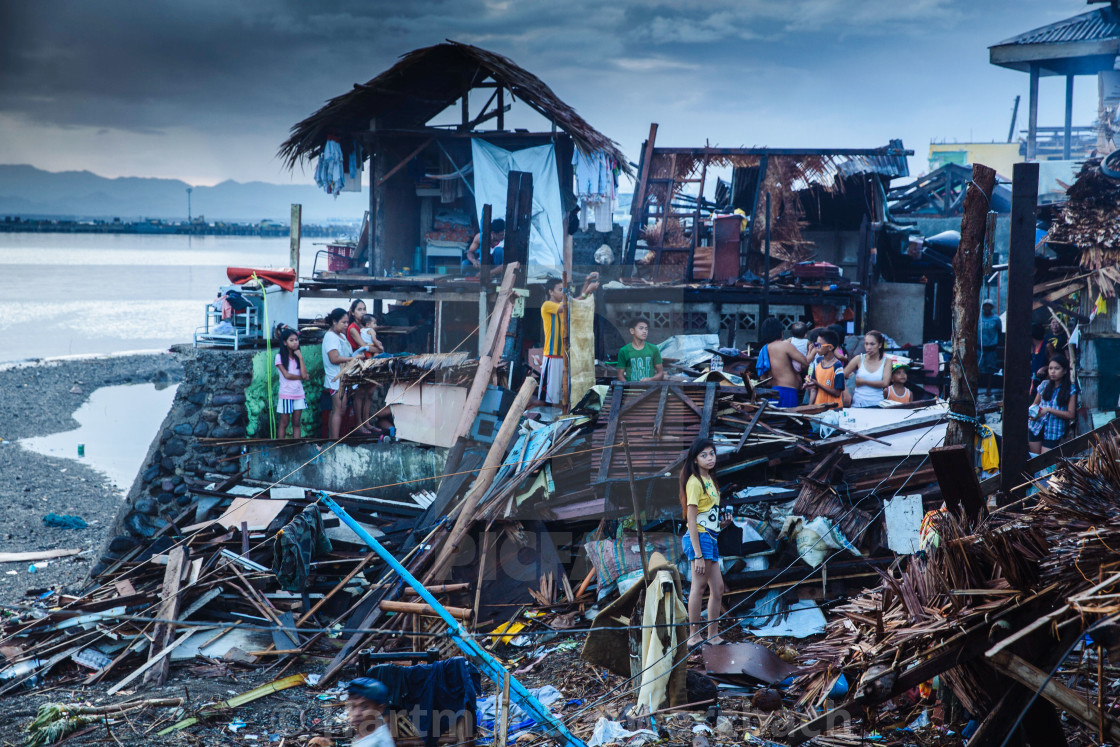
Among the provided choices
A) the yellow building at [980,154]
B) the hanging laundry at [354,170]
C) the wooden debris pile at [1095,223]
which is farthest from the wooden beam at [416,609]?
the yellow building at [980,154]

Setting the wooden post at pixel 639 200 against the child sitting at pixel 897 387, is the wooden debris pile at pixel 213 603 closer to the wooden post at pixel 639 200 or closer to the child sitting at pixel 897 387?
the child sitting at pixel 897 387

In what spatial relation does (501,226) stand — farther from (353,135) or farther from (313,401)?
(313,401)

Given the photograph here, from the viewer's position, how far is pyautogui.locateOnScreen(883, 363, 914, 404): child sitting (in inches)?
369

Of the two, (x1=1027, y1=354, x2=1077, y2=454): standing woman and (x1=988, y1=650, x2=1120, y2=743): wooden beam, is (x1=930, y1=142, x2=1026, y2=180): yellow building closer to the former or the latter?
(x1=1027, y1=354, x2=1077, y2=454): standing woman

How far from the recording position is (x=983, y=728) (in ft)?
Answer: 12.5

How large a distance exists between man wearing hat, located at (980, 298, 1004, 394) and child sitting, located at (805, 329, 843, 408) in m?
3.54

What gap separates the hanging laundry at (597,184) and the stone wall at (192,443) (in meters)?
7.43

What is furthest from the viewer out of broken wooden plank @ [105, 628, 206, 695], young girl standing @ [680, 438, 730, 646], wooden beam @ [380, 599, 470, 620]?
broken wooden plank @ [105, 628, 206, 695]

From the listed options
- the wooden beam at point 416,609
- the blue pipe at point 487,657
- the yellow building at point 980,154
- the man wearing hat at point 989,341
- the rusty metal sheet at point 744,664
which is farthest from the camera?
the yellow building at point 980,154

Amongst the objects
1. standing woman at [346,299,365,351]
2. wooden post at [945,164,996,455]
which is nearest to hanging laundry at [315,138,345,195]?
standing woman at [346,299,365,351]

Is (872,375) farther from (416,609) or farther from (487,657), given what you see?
(487,657)

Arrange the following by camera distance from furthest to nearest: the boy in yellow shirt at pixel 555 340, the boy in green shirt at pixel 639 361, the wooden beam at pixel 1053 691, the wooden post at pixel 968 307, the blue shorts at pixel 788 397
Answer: the boy in green shirt at pixel 639 361 → the boy in yellow shirt at pixel 555 340 → the blue shorts at pixel 788 397 → the wooden post at pixel 968 307 → the wooden beam at pixel 1053 691

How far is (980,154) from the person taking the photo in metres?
39.4

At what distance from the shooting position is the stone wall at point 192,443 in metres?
11.7
